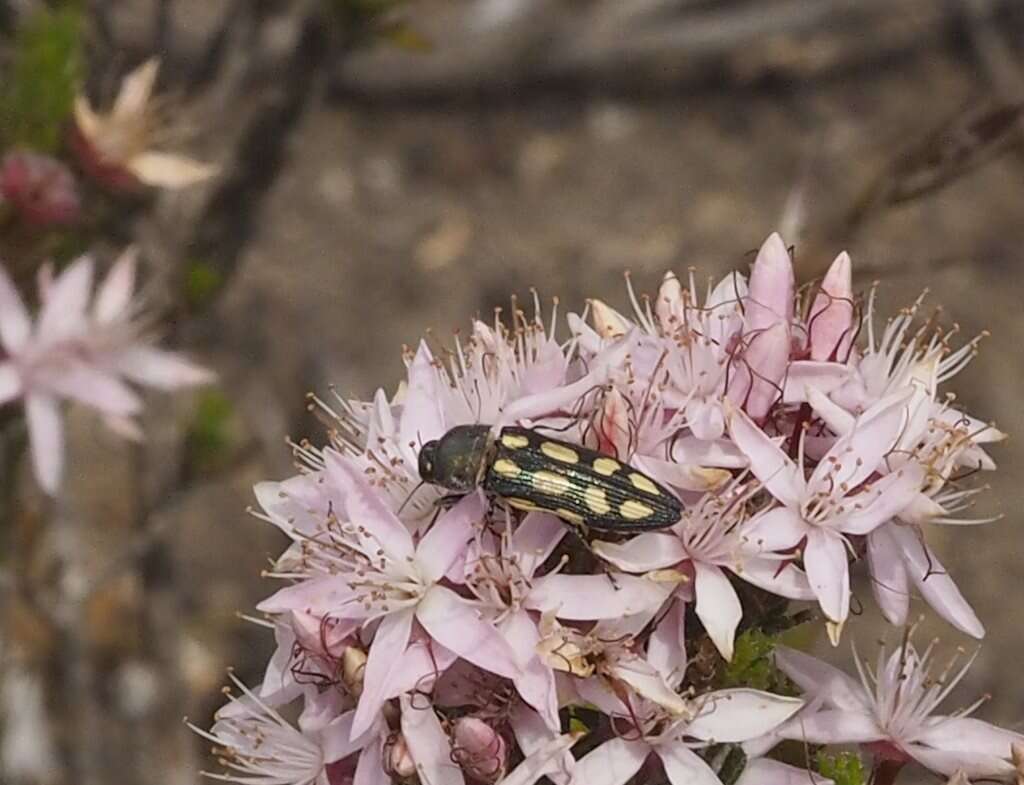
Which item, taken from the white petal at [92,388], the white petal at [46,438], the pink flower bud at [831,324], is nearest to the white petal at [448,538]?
the pink flower bud at [831,324]

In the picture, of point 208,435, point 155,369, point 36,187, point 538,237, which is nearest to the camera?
point 36,187

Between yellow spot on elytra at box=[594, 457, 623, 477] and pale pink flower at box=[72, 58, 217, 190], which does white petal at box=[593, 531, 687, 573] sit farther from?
pale pink flower at box=[72, 58, 217, 190]

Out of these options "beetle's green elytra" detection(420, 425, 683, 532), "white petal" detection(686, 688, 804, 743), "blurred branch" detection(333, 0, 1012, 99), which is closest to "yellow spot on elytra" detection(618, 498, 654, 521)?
"beetle's green elytra" detection(420, 425, 683, 532)

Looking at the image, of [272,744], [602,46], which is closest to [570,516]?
[272,744]

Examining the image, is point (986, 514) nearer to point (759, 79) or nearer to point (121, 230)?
point (759, 79)

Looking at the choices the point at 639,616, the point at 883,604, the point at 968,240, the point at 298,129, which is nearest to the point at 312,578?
the point at 639,616

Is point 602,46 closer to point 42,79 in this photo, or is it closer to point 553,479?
point 42,79
